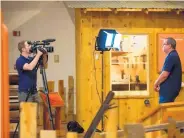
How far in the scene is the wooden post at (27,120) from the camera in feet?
7.12

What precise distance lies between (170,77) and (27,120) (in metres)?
2.60

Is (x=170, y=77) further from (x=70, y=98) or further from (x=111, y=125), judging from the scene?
(x=70, y=98)

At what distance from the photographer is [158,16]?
6.55 meters

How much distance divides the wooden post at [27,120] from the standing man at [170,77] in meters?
2.49

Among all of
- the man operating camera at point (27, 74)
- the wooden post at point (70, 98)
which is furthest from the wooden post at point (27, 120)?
the wooden post at point (70, 98)

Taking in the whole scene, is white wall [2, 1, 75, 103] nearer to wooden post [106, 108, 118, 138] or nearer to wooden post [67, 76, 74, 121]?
wooden post [67, 76, 74, 121]

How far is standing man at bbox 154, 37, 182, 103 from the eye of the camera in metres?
4.43

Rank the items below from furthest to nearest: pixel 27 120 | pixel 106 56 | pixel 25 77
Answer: pixel 106 56
pixel 25 77
pixel 27 120

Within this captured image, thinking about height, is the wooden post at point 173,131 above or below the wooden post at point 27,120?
below

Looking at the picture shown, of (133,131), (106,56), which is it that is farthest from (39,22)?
(133,131)

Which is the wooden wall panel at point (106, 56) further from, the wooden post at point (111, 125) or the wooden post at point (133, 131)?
the wooden post at point (133, 131)

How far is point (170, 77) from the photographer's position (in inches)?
176

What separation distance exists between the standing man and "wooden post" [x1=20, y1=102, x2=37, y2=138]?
2.49 metres

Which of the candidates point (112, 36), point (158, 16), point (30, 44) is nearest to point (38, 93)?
point (30, 44)
